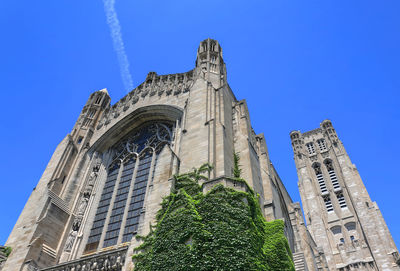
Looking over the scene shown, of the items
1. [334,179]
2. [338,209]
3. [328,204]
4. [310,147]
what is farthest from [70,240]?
[310,147]

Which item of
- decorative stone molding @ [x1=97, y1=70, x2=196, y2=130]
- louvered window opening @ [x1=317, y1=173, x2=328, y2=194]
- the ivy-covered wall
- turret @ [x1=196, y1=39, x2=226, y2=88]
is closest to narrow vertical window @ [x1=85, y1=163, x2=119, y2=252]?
decorative stone molding @ [x1=97, y1=70, x2=196, y2=130]

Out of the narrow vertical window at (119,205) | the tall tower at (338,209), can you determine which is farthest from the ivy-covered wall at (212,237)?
the tall tower at (338,209)

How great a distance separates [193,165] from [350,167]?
34.8m

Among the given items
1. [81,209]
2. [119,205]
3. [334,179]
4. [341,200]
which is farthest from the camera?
[334,179]

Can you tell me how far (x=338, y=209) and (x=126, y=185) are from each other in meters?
30.3

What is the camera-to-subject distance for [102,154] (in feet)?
70.4

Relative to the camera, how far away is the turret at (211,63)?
757 inches

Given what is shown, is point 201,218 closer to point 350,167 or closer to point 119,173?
point 119,173

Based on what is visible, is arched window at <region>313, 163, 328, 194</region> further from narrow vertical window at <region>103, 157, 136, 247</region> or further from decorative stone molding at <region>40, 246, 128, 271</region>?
decorative stone molding at <region>40, 246, 128, 271</region>

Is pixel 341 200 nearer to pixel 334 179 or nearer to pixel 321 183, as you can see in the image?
pixel 334 179

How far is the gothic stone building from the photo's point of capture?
13391 mm

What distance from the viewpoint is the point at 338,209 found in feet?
131

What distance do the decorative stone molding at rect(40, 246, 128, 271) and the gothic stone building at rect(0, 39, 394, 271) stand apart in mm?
35

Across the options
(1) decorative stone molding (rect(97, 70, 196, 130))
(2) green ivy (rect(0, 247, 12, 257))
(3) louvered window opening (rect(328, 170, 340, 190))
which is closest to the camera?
(2) green ivy (rect(0, 247, 12, 257))
